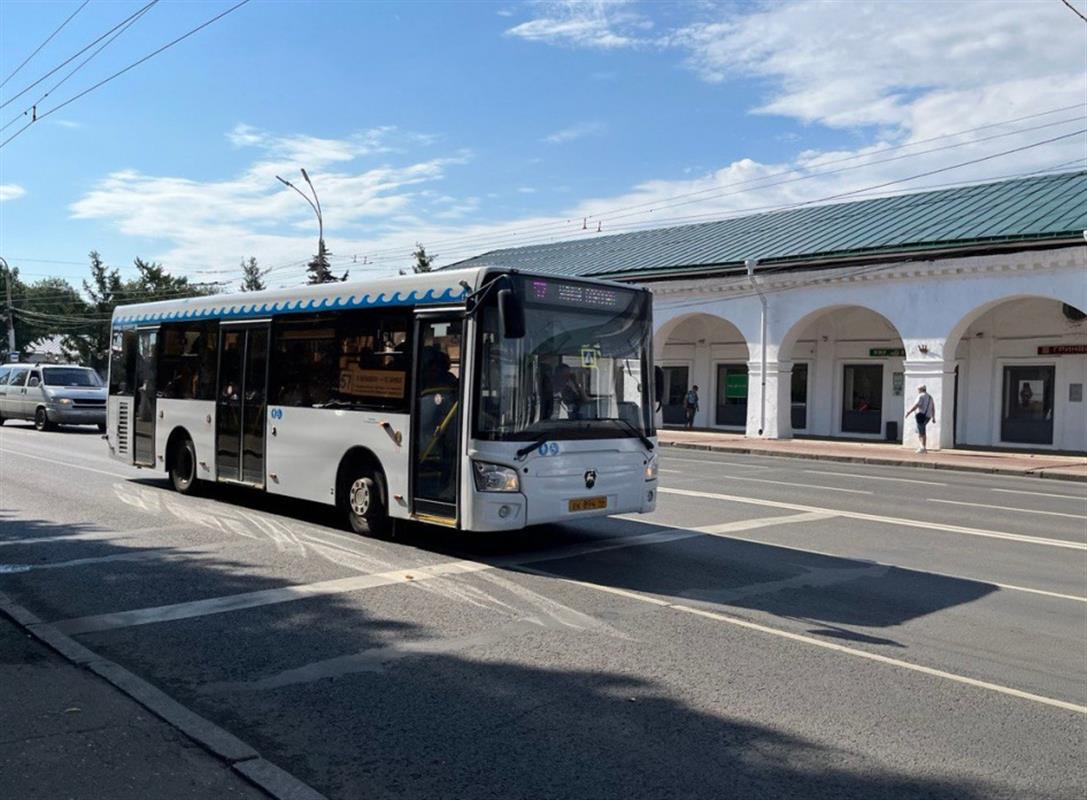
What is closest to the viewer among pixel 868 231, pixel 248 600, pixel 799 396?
pixel 248 600

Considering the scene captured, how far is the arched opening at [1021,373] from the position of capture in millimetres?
26625

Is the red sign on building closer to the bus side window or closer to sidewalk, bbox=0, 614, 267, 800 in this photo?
the bus side window

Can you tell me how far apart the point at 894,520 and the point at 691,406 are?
22555mm

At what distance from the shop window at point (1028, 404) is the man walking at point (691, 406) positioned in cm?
1067

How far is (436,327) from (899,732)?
589cm

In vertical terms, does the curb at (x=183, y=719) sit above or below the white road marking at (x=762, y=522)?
below

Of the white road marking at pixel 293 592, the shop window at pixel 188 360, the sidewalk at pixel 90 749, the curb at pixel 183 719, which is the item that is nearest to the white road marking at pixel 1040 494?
the white road marking at pixel 293 592

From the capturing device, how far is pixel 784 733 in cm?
496

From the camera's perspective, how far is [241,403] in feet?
40.8

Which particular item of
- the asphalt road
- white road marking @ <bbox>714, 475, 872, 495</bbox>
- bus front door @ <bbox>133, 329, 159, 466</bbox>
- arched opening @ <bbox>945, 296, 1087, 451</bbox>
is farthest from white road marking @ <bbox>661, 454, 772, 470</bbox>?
bus front door @ <bbox>133, 329, 159, 466</bbox>

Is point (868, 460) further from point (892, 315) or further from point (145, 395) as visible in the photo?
point (145, 395)

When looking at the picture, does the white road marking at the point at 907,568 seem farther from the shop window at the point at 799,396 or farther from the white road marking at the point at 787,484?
the shop window at the point at 799,396

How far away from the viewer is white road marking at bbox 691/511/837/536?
11.4 meters

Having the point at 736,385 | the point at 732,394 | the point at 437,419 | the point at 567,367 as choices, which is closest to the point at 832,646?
the point at 567,367
